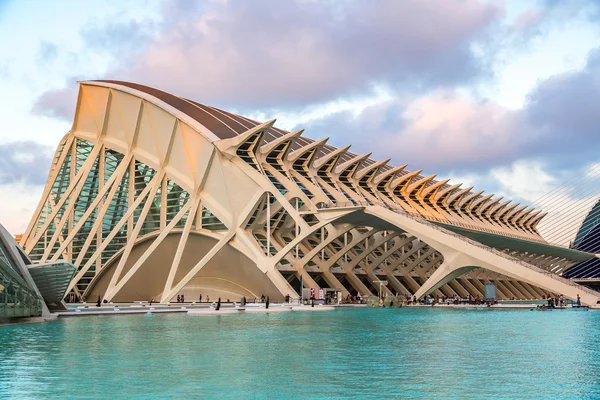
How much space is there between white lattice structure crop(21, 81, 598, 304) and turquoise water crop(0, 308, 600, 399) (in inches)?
1031

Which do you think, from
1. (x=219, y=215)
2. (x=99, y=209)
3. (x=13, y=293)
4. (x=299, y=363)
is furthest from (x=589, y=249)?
(x=299, y=363)

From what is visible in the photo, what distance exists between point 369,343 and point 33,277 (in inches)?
729

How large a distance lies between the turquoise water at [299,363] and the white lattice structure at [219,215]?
85.9 feet

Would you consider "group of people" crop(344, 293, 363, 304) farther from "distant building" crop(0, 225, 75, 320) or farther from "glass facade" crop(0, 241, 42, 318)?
"glass facade" crop(0, 241, 42, 318)

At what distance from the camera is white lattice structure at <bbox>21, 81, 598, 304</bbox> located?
182 ft

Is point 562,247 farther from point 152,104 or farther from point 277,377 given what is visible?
point 277,377

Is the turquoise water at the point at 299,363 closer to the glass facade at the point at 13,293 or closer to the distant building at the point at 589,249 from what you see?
the glass facade at the point at 13,293

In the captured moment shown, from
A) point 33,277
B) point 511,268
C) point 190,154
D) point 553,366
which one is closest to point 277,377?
point 553,366

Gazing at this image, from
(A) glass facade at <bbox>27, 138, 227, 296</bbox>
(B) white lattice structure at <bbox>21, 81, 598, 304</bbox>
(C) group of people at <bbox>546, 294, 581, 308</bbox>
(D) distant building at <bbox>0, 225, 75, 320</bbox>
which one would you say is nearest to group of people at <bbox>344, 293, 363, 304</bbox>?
(B) white lattice structure at <bbox>21, 81, 598, 304</bbox>

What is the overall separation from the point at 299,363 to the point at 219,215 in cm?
4260

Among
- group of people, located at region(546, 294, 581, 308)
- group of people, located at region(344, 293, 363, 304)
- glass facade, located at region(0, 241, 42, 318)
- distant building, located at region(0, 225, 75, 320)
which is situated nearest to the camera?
glass facade, located at region(0, 241, 42, 318)

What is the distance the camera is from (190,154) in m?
62.5

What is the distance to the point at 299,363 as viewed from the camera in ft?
58.7

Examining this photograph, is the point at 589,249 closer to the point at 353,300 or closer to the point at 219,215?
the point at 353,300
